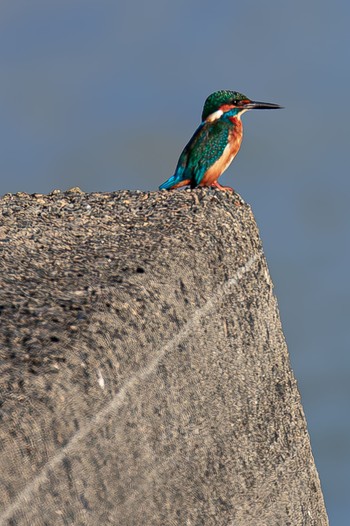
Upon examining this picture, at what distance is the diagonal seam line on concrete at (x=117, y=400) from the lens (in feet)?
10.0

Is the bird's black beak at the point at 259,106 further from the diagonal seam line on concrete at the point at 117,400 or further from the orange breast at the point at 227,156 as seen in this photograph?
the diagonal seam line on concrete at the point at 117,400

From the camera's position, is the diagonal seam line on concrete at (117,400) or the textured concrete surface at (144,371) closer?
the diagonal seam line on concrete at (117,400)

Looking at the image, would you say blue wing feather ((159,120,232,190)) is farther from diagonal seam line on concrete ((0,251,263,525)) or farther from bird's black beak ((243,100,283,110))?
diagonal seam line on concrete ((0,251,263,525))

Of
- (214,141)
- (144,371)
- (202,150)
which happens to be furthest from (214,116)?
(144,371)

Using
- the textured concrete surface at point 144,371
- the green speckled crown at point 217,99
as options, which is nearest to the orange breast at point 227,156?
the green speckled crown at point 217,99

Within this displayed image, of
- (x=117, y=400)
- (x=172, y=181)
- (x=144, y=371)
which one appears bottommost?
(x=117, y=400)

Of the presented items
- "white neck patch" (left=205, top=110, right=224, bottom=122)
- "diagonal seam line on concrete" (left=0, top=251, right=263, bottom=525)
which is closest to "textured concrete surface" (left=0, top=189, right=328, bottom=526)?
"diagonal seam line on concrete" (left=0, top=251, right=263, bottom=525)

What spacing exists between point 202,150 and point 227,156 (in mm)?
163

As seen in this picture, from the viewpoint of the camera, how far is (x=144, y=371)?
3.69m

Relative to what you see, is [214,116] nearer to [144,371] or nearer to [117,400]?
[144,371]

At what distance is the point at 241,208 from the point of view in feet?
16.4

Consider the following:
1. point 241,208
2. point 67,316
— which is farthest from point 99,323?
point 241,208

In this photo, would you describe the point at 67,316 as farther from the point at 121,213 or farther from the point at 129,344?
the point at 121,213

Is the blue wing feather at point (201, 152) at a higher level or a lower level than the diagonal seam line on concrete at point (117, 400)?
higher
